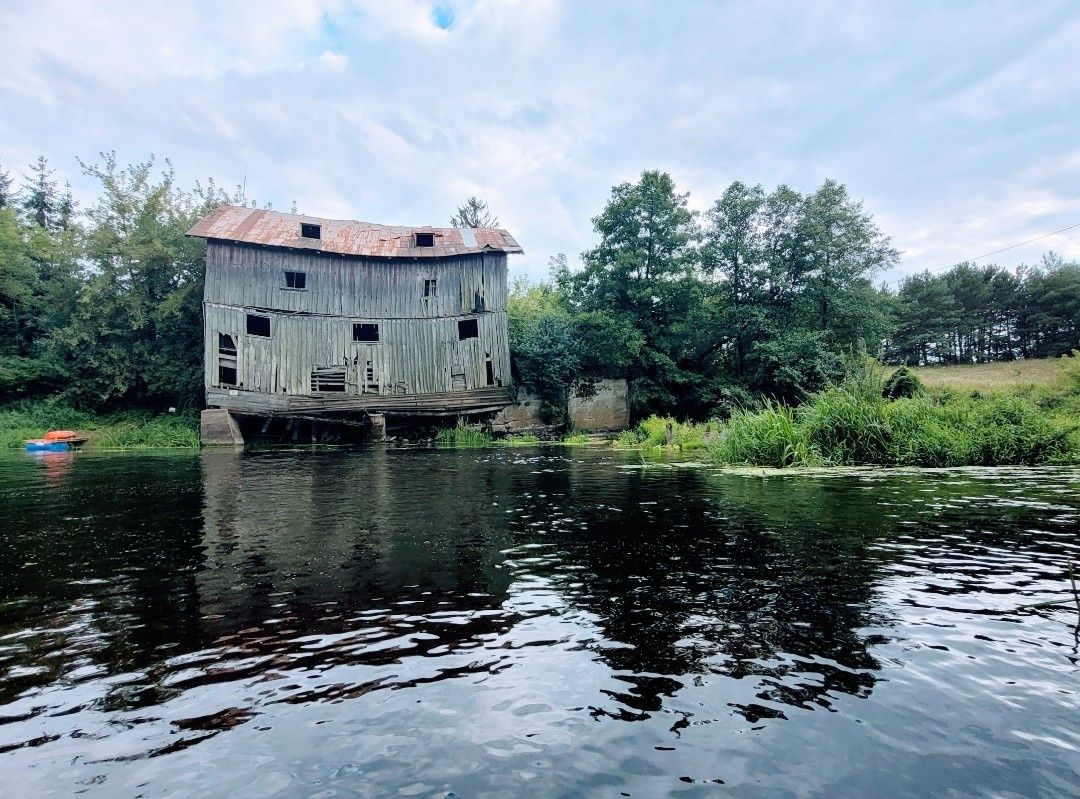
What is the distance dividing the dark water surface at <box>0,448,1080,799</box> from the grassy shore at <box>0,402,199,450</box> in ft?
79.6

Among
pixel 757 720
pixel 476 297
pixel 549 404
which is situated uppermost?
pixel 476 297

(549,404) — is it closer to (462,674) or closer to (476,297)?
(476,297)

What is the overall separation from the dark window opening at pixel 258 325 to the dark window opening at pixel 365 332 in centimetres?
401

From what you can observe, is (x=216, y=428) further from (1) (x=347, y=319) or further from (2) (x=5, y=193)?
(2) (x=5, y=193)

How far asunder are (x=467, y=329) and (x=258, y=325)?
33.1 ft

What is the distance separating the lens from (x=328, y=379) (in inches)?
1104

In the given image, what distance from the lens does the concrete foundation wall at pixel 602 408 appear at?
30.2 m

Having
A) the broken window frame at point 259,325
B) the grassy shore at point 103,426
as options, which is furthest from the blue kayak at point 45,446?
the broken window frame at point 259,325

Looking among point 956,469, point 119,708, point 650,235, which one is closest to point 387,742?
point 119,708

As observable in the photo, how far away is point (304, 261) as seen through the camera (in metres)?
28.2

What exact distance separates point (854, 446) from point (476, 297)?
20.5m

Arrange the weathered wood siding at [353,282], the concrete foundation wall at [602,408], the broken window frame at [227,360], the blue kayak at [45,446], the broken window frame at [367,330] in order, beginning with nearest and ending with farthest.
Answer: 1. the blue kayak at [45,446]
2. the broken window frame at [227,360]
3. the weathered wood siding at [353,282]
4. the broken window frame at [367,330]
5. the concrete foundation wall at [602,408]

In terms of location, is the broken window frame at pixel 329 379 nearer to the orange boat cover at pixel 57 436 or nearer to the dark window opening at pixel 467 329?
the dark window opening at pixel 467 329

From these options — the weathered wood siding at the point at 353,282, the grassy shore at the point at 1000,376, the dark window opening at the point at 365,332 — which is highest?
the weathered wood siding at the point at 353,282
